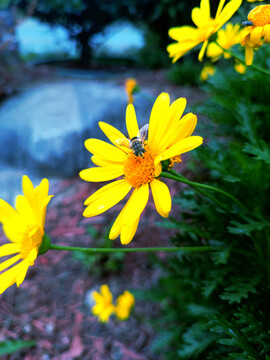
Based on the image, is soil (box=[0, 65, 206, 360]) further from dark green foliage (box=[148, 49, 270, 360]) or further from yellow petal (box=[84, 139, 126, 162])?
yellow petal (box=[84, 139, 126, 162])

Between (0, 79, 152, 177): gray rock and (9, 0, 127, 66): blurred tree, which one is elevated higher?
(9, 0, 127, 66): blurred tree

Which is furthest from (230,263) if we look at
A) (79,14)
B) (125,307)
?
(79,14)

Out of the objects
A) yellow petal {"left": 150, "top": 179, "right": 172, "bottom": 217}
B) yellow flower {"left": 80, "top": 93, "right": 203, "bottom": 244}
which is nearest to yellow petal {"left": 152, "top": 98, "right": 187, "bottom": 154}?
yellow flower {"left": 80, "top": 93, "right": 203, "bottom": 244}

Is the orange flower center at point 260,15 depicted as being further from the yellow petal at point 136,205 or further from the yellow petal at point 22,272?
the yellow petal at point 22,272

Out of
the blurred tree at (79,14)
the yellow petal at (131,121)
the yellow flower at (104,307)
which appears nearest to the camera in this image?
the yellow petal at (131,121)

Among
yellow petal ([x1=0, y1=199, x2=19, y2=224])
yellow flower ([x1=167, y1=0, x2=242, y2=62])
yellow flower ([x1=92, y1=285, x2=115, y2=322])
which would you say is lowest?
yellow flower ([x1=92, y1=285, x2=115, y2=322])

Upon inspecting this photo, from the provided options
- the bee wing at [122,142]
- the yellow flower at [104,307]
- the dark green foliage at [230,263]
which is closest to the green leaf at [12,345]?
the yellow flower at [104,307]

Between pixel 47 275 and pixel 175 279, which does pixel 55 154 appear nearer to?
pixel 47 275
